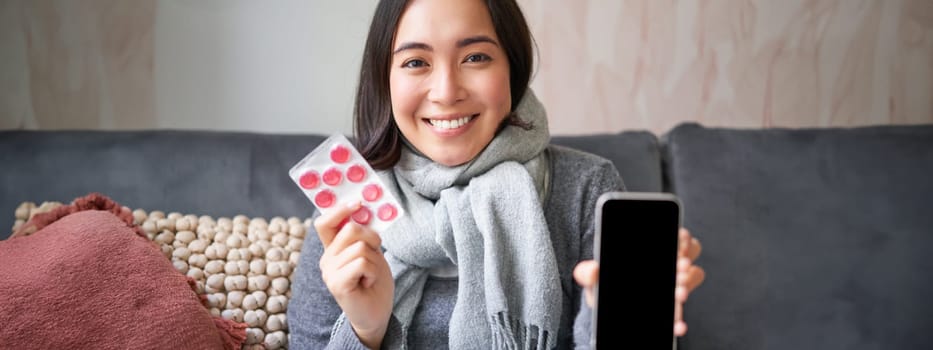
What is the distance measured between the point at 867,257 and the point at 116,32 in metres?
1.59

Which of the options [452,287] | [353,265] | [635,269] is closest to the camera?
[635,269]

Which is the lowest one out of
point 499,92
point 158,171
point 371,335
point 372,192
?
point 371,335

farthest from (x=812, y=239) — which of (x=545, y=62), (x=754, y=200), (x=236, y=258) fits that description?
(x=236, y=258)

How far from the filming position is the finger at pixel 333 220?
853 millimetres

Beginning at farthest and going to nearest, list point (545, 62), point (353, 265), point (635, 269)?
point (545, 62)
point (353, 265)
point (635, 269)

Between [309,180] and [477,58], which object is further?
[477,58]

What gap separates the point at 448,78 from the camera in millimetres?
1003

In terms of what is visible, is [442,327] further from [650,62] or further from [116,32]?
[116,32]

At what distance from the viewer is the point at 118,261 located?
1036 mm

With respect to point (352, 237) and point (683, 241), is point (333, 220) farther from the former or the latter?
point (683, 241)

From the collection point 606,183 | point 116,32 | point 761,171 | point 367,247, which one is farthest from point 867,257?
point 116,32

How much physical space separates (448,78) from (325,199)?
0.82 ft

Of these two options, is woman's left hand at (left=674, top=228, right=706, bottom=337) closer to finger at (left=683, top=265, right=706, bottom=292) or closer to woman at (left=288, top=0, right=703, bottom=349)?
finger at (left=683, top=265, right=706, bottom=292)

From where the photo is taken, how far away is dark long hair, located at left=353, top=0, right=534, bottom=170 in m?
1.04
